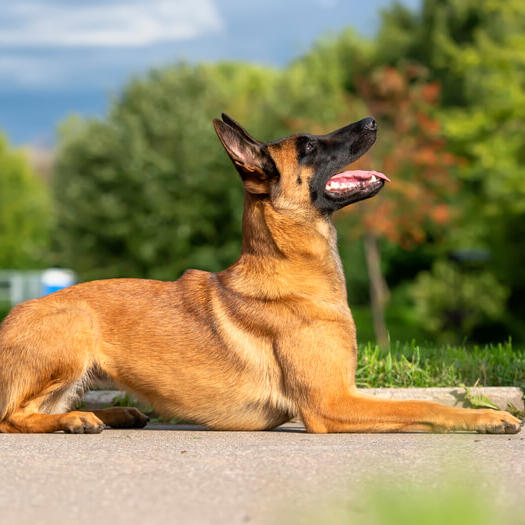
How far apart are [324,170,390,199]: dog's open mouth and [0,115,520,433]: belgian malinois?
1cm

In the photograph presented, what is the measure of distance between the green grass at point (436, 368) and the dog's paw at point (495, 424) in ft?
4.94

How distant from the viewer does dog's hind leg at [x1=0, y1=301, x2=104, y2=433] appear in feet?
18.2

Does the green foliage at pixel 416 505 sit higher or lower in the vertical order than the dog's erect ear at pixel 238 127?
lower

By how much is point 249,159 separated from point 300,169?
0.35m

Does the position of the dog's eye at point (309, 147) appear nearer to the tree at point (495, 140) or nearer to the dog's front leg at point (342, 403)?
the dog's front leg at point (342, 403)

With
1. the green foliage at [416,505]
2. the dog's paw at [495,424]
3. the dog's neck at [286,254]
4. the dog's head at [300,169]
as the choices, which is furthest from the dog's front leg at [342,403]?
the green foliage at [416,505]

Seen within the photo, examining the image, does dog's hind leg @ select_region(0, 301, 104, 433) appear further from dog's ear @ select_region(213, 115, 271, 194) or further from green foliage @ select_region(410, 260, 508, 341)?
green foliage @ select_region(410, 260, 508, 341)

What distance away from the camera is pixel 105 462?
436cm

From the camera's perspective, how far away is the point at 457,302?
27.3m

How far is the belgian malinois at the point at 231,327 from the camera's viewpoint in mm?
5496

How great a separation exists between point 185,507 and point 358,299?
31608mm

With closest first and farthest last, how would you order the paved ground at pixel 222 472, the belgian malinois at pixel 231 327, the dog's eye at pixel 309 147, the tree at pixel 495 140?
the paved ground at pixel 222 472
the belgian malinois at pixel 231 327
the dog's eye at pixel 309 147
the tree at pixel 495 140

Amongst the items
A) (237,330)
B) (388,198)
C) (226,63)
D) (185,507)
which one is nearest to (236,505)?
(185,507)

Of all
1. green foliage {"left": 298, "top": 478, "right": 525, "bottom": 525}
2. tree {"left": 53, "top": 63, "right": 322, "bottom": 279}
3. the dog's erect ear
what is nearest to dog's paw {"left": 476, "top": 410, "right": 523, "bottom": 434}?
green foliage {"left": 298, "top": 478, "right": 525, "bottom": 525}
